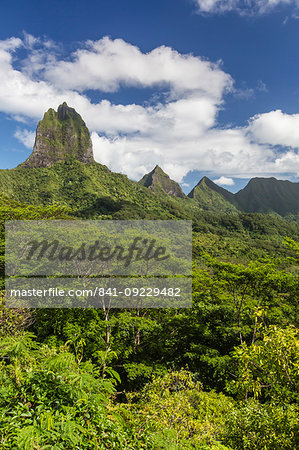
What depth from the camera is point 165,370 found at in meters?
15.4

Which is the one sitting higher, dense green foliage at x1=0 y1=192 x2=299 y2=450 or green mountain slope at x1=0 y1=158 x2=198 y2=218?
green mountain slope at x1=0 y1=158 x2=198 y2=218

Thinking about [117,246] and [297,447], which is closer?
[297,447]

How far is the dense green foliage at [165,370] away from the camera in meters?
3.11

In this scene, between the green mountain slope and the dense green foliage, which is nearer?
the dense green foliage

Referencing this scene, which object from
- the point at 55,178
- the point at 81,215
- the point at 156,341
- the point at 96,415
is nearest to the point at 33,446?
the point at 96,415

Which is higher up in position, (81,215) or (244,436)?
(81,215)

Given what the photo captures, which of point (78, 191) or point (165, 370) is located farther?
point (78, 191)

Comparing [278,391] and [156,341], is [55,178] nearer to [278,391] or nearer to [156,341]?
[156,341]

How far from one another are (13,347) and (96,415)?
2.16m

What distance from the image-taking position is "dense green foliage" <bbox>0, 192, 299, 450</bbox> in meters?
3.11

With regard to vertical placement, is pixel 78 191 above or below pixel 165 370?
above

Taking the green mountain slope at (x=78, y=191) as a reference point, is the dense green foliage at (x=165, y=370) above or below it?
below

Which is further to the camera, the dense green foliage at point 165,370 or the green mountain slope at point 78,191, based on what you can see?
the green mountain slope at point 78,191

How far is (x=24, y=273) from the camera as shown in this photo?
61.7 ft
